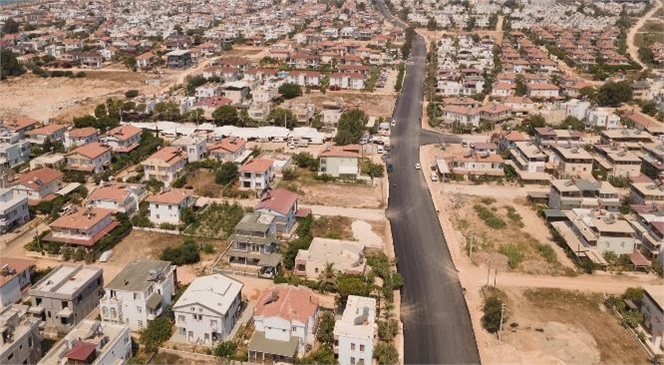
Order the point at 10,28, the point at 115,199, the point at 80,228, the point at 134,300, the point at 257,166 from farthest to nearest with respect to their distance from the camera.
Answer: the point at 10,28
the point at 257,166
the point at 115,199
the point at 80,228
the point at 134,300

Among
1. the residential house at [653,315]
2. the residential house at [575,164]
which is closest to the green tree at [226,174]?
the residential house at [575,164]

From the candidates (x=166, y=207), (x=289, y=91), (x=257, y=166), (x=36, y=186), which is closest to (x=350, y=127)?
(x=257, y=166)

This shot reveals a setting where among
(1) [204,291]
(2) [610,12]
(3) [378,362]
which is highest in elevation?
(2) [610,12]

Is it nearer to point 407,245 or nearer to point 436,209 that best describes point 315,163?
point 436,209

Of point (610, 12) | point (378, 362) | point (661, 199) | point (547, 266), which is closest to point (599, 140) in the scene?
point (661, 199)

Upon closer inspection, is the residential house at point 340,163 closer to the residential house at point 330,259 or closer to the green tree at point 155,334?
the residential house at point 330,259

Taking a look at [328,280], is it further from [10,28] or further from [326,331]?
[10,28]
